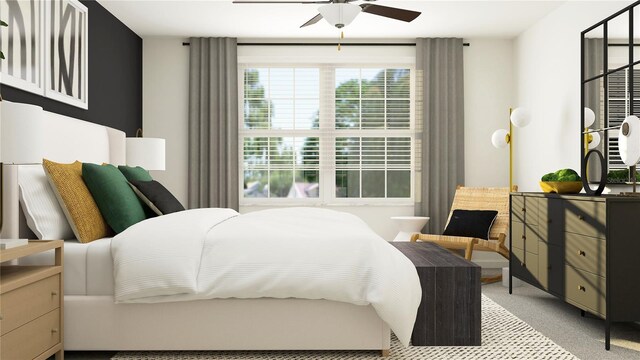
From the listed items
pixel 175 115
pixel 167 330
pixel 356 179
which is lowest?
pixel 167 330

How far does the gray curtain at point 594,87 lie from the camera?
12.0 feet

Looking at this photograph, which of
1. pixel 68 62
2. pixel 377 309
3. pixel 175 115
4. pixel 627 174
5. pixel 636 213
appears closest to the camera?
pixel 377 309

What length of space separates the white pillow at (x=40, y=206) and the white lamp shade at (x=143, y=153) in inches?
65.2

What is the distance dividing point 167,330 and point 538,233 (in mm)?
2620

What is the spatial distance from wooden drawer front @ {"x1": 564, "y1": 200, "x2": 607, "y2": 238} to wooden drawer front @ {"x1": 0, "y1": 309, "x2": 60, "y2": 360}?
9.41 feet

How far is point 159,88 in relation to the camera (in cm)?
557

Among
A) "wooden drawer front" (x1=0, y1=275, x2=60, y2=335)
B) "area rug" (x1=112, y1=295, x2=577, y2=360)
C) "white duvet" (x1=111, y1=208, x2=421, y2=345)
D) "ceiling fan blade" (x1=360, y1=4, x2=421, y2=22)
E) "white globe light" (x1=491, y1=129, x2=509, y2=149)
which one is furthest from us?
"white globe light" (x1=491, y1=129, x2=509, y2=149)

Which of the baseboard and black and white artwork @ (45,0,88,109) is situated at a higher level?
black and white artwork @ (45,0,88,109)

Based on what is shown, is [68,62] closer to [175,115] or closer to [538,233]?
[175,115]

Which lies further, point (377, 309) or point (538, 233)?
point (538, 233)

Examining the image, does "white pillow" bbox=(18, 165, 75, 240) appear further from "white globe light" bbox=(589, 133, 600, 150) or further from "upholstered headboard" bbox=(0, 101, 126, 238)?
"white globe light" bbox=(589, 133, 600, 150)

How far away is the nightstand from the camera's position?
1938mm

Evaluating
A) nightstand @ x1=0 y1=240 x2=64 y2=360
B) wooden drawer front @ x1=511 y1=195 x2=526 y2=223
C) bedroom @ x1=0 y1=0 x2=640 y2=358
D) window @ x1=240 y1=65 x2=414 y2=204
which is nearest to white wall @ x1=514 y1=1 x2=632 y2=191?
bedroom @ x1=0 y1=0 x2=640 y2=358

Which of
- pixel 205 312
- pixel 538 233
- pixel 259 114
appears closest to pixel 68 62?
pixel 259 114
